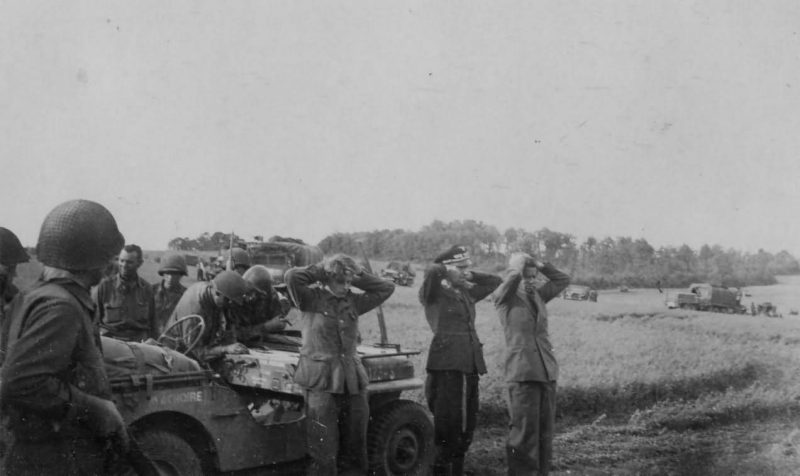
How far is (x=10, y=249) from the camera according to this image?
5.08m

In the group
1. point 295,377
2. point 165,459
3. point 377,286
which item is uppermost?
point 377,286

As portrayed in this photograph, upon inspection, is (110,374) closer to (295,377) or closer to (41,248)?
(295,377)

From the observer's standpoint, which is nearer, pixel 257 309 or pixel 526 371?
pixel 526 371

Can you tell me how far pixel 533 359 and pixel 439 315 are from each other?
106 cm

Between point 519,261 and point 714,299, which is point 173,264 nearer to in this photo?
point 519,261

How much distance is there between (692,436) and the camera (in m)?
9.84

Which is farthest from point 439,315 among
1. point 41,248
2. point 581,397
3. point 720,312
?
point 720,312

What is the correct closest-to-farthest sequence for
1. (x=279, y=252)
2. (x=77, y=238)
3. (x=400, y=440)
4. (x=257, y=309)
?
1. (x=77, y=238)
2. (x=400, y=440)
3. (x=257, y=309)
4. (x=279, y=252)

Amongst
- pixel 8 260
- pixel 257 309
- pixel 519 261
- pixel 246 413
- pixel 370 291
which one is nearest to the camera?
pixel 8 260

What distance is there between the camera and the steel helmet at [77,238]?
118 inches

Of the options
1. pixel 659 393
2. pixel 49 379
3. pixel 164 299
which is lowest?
pixel 659 393

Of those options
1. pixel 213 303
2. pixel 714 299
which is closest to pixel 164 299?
pixel 213 303

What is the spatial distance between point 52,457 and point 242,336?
407 centimetres

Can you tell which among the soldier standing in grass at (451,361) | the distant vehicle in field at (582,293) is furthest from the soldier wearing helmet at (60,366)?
the distant vehicle in field at (582,293)
